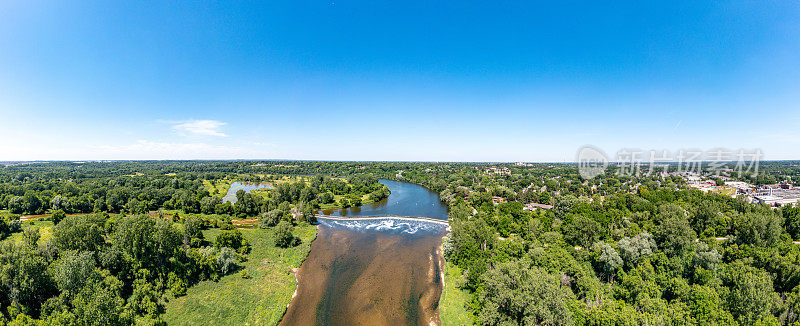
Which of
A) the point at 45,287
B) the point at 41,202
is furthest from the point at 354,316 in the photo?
the point at 41,202

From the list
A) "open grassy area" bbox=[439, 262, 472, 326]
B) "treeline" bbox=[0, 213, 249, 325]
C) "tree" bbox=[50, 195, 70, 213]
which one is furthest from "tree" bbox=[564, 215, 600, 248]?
"tree" bbox=[50, 195, 70, 213]

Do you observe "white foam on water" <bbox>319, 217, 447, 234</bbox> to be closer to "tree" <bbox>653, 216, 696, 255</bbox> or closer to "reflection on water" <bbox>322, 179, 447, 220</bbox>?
"reflection on water" <bbox>322, 179, 447, 220</bbox>

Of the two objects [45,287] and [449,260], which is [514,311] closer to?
[449,260]

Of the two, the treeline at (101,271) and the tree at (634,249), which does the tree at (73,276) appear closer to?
the treeline at (101,271)

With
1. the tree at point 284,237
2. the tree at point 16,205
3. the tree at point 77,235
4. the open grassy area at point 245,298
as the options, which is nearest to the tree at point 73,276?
the tree at point 77,235

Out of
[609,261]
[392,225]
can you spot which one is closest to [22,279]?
[392,225]

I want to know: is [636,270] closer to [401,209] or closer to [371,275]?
[371,275]
